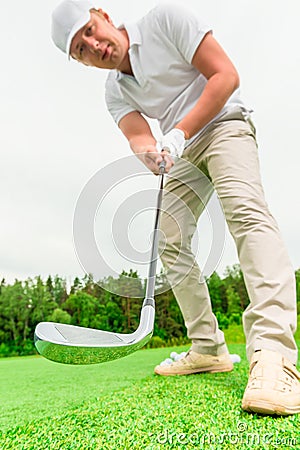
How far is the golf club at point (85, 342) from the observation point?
1004mm

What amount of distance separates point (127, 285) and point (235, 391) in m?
0.55

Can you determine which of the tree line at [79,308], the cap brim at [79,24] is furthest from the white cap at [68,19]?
the tree line at [79,308]

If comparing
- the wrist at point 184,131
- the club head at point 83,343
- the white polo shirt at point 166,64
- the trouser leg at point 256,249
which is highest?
the white polo shirt at point 166,64

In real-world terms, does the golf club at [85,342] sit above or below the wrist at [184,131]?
below

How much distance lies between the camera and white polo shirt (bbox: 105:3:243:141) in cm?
177

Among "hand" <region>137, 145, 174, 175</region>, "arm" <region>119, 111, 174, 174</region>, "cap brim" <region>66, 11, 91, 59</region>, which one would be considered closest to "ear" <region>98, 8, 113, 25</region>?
"cap brim" <region>66, 11, 91, 59</region>

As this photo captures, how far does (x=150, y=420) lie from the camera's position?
1172 mm

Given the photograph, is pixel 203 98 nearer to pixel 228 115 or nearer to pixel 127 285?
pixel 228 115

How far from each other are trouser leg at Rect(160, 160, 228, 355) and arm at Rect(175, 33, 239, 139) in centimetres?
26

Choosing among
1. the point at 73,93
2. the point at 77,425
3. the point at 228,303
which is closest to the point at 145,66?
the point at 77,425

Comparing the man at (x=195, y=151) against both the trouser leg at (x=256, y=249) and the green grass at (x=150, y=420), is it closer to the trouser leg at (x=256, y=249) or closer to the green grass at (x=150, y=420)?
the trouser leg at (x=256, y=249)
